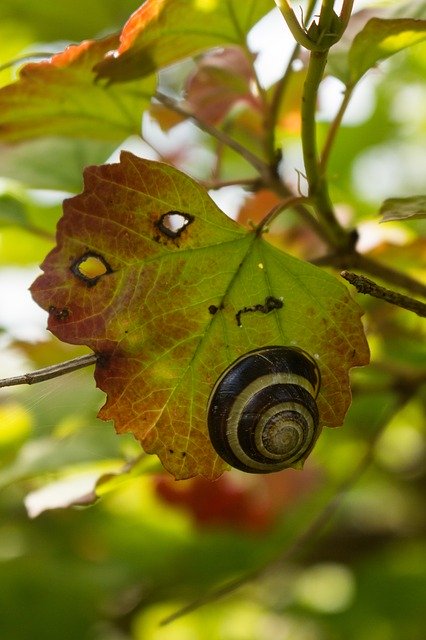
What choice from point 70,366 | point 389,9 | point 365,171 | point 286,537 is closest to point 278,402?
Result: point 70,366

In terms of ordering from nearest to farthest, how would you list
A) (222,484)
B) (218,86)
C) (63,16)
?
(218,86) < (63,16) < (222,484)

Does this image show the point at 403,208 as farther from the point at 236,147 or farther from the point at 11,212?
the point at 11,212

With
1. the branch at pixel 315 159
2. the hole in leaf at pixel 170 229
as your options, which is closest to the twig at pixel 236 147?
the branch at pixel 315 159

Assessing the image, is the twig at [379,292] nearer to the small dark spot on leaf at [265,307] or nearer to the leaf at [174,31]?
the small dark spot on leaf at [265,307]

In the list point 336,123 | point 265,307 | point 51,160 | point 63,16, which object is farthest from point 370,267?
point 63,16

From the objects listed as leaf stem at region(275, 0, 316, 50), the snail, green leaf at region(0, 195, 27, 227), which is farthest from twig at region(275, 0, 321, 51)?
green leaf at region(0, 195, 27, 227)

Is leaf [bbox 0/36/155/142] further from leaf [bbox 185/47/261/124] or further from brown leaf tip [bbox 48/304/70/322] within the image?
brown leaf tip [bbox 48/304/70/322]
